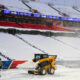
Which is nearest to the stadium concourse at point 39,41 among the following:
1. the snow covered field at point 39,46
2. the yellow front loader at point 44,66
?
the snow covered field at point 39,46

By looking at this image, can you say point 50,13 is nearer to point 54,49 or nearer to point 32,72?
point 54,49

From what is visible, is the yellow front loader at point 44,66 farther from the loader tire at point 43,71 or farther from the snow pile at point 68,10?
the snow pile at point 68,10

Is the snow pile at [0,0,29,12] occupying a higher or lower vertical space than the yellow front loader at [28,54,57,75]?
higher

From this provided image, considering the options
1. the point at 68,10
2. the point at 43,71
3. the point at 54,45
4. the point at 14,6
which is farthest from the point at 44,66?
the point at 68,10

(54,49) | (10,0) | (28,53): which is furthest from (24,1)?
(28,53)

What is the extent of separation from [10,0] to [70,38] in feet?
53.0

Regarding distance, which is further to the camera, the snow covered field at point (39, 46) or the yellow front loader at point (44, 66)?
the snow covered field at point (39, 46)

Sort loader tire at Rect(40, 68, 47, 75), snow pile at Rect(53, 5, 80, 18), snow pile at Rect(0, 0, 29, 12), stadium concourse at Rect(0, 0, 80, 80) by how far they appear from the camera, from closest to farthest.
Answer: loader tire at Rect(40, 68, 47, 75) < stadium concourse at Rect(0, 0, 80, 80) < snow pile at Rect(0, 0, 29, 12) < snow pile at Rect(53, 5, 80, 18)

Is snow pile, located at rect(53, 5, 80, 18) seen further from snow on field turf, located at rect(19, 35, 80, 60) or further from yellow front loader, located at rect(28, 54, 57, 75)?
yellow front loader, located at rect(28, 54, 57, 75)

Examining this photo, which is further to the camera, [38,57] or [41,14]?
[41,14]

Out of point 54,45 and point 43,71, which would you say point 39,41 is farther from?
point 43,71

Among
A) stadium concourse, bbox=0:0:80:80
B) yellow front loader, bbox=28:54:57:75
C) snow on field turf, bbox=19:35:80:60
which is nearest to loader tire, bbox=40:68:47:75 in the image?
yellow front loader, bbox=28:54:57:75

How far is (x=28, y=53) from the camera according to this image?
31750 mm

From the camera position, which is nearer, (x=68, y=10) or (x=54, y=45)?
(x=54, y=45)
